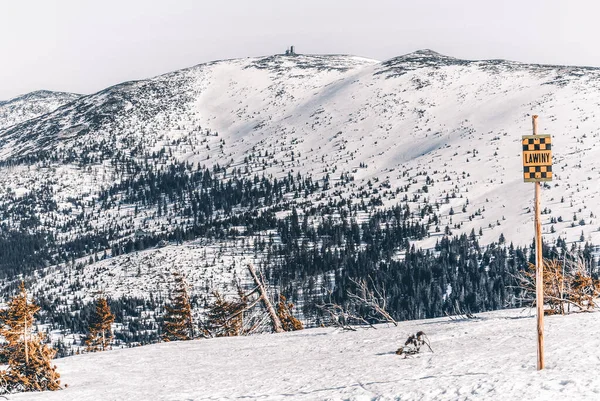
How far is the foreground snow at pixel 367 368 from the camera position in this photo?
34.4 ft

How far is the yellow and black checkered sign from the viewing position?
34.6 feet

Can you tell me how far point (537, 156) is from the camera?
1059cm

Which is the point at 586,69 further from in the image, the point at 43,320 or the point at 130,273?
the point at 43,320

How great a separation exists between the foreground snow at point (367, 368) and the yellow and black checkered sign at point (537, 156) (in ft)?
12.3

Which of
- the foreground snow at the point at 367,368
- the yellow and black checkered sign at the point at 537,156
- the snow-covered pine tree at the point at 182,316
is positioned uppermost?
the yellow and black checkered sign at the point at 537,156

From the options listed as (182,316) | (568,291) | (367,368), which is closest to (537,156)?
(367,368)

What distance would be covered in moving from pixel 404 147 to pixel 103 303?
143m

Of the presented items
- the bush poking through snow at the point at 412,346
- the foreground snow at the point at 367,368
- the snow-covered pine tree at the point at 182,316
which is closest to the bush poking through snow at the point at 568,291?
the foreground snow at the point at 367,368

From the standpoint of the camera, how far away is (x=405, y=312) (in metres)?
94.0

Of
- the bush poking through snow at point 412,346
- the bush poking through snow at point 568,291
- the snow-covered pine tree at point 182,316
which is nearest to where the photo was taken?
the bush poking through snow at point 412,346

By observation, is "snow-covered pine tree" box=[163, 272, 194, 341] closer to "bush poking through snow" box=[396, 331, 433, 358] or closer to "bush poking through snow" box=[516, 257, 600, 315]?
"bush poking through snow" box=[516, 257, 600, 315]

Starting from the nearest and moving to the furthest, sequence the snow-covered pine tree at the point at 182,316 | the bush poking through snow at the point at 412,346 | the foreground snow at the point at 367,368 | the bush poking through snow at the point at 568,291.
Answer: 1. the foreground snow at the point at 367,368
2. the bush poking through snow at the point at 412,346
3. the bush poking through snow at the point at 568,291
4. the snow-covered pine tree at the point at 182,316

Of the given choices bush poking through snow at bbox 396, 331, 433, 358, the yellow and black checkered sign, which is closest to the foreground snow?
bush poking through snow at bbox 396, 331, 433, 358

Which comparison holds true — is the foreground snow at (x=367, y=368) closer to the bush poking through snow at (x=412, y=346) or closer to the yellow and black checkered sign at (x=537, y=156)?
the bush poking through snow at (x=412, y=346)
